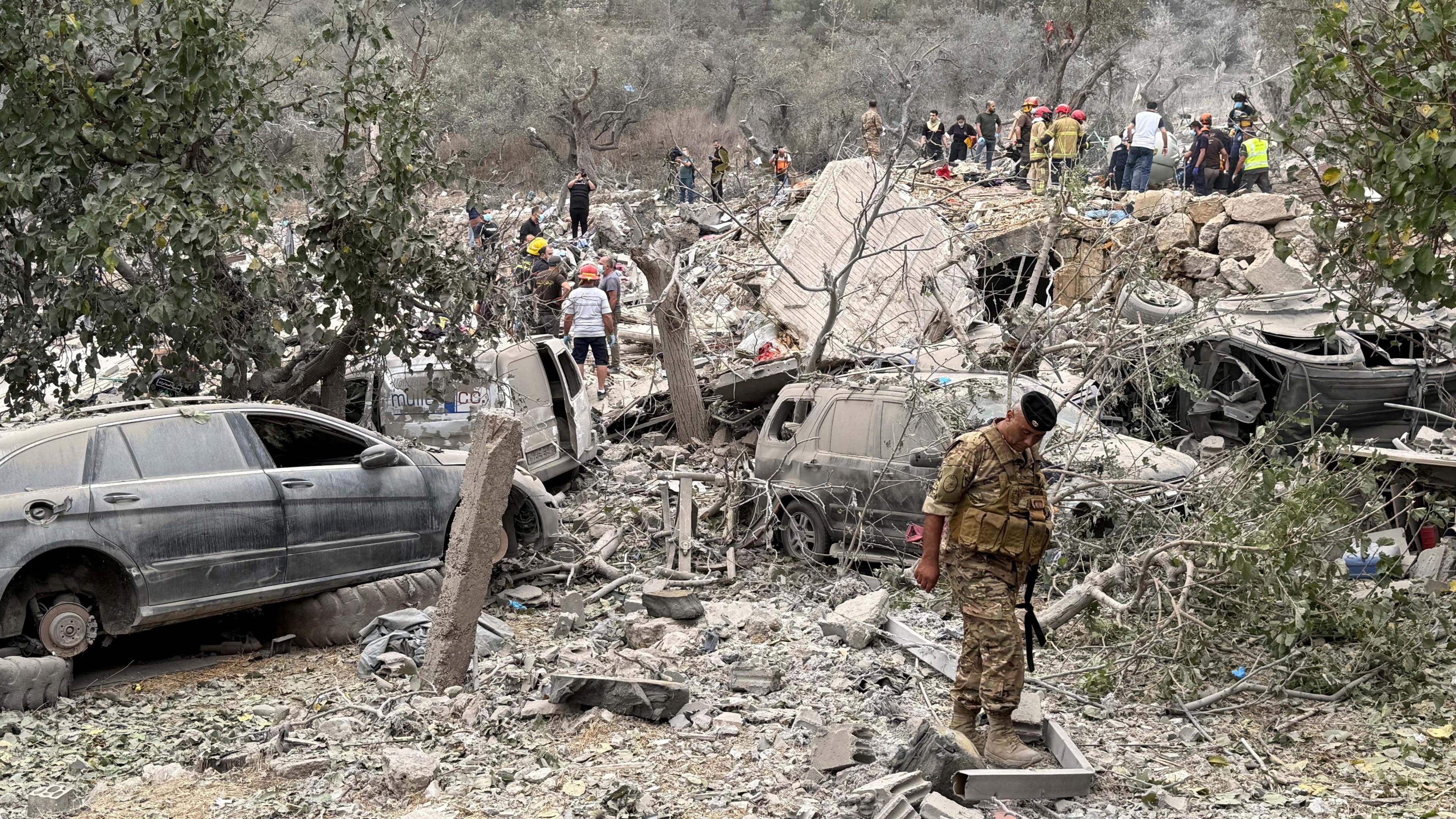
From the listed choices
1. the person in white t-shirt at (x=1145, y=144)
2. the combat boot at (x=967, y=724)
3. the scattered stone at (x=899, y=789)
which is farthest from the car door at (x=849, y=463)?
the person in white t-shirt at (x=1145, y=144)

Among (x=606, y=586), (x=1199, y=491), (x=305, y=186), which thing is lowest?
(x=606, y=586)

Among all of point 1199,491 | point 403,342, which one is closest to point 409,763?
point 403,342

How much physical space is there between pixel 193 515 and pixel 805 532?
4633mm

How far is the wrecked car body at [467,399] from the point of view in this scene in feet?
35.3

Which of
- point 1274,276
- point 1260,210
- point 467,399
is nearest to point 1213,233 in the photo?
point 1260,210

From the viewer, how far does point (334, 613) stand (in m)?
8.26

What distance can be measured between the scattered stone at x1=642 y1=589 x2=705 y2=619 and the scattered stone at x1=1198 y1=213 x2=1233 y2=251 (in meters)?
12.3

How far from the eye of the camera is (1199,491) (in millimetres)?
8508

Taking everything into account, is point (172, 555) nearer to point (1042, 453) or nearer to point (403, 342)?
point (403, 342)

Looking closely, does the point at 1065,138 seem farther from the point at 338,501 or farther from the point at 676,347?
the point at 338,501

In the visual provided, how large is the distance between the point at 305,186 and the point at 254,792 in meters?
4.80

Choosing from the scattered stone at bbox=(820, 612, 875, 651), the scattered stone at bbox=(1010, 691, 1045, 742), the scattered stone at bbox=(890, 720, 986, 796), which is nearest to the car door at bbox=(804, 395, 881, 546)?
the scattered stone at bbox=(820, 612, 875, 651)

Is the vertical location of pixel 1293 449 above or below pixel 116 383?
below

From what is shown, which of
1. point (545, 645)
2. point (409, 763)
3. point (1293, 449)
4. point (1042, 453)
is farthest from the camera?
point (1293, 449)
